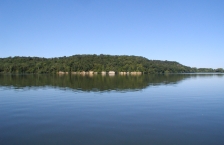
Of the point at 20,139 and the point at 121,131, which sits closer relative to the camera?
the point at 20,139

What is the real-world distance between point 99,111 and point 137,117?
11.9ft

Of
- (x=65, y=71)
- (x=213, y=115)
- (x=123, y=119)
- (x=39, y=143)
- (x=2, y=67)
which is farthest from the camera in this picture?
(x=65, y=71)

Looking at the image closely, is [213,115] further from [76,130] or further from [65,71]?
[65,71]

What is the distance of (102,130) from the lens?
37.8 ft

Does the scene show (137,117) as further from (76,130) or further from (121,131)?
(76,130)

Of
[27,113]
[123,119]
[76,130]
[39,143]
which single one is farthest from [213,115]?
[27,113]

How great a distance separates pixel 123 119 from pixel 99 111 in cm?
331

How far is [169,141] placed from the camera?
32.5 ft

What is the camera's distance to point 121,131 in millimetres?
11320

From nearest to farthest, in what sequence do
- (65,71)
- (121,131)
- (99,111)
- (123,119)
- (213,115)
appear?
(121,131), (123,119), (213,115), (99,111), (65,71)

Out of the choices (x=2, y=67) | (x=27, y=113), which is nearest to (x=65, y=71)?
(x=2, y=67)

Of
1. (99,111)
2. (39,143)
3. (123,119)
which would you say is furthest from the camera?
(99,111)

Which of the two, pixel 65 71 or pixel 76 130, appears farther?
pixel 65 71

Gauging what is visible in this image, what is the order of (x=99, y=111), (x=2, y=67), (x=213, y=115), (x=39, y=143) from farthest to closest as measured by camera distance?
1. (x=2, y=67)
2. (x=99, y=111)
3. (x=213, y=115)
4. (x=39, y=143)
